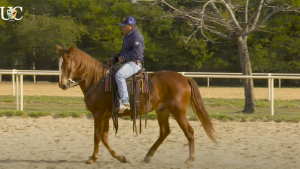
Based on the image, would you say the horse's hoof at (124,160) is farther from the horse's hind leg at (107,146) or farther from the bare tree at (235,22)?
the bare tree at (235,22)

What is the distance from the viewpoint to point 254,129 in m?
10.0

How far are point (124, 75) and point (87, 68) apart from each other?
1.85 ft

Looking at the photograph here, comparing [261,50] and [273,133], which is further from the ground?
[261,50]

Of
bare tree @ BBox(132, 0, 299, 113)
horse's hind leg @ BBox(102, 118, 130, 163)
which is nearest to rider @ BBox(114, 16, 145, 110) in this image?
horse's hind leg @ BBox(102, 118, 130, 163)

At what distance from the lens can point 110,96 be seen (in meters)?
7.18

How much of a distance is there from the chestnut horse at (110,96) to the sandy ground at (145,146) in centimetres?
37

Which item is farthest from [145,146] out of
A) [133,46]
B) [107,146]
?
[133,46]

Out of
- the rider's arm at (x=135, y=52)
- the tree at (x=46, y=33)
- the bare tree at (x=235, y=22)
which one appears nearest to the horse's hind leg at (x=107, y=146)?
the rider's arm at (x=135, y=52)

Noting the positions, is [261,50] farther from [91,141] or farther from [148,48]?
[91,141]

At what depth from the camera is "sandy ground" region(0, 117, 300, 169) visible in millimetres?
6992

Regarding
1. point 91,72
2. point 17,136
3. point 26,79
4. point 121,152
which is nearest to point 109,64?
point 91,72

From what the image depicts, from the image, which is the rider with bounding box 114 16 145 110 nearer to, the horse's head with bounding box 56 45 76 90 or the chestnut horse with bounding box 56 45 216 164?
the chestnut horse with bounding box 56 45 216 164

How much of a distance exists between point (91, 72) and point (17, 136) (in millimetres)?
2821

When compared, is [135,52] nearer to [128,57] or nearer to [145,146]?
[128,57]
